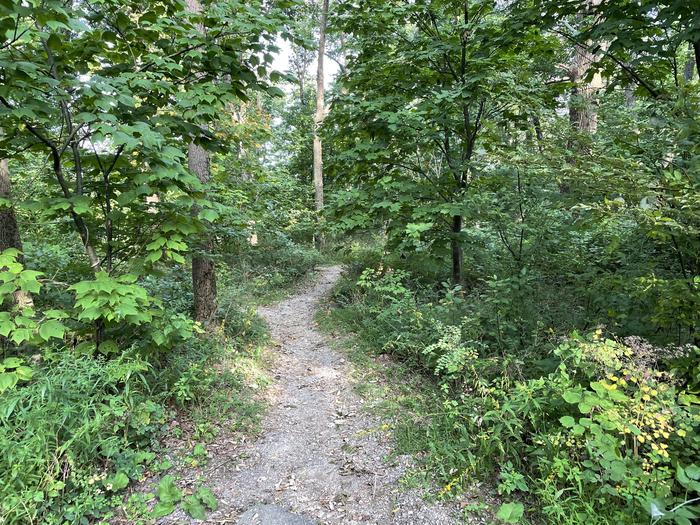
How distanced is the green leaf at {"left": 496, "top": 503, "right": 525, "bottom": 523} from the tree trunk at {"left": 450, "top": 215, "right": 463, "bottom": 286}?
11.8ft

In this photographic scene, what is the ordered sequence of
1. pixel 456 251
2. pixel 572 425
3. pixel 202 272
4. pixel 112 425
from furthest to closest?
pixel 456 251 → pixel 202 272 → pixel 112 425 → pixel 572 425

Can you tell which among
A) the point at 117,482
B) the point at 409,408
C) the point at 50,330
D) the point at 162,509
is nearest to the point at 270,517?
the point at 162,509

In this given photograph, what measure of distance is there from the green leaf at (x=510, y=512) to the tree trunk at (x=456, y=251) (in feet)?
11.8

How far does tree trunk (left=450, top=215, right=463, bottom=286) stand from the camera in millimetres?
6038

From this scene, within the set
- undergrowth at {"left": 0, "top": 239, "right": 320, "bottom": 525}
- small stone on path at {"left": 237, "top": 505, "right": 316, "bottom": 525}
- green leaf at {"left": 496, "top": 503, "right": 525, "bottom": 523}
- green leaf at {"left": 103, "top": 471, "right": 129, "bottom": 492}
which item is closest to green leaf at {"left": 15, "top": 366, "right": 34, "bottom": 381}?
undergrowth at {"left": 0, "top": 239, "right": 320, "bottom": 525}

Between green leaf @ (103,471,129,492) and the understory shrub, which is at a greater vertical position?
the understory shrub

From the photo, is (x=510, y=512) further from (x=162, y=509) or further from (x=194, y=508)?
(x=162, y=509)

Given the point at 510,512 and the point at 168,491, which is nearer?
the point at 510,512

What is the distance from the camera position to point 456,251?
248 inches

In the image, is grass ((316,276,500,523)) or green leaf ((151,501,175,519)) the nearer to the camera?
green leaf ((151,501,175,519))

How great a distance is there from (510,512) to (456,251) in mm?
4194

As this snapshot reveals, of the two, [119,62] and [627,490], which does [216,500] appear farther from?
[119,62]

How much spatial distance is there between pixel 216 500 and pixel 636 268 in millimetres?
4674

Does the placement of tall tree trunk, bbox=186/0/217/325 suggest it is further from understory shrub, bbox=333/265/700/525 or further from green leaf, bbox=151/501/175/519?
understory shrub, bbox=333/265/700/525
